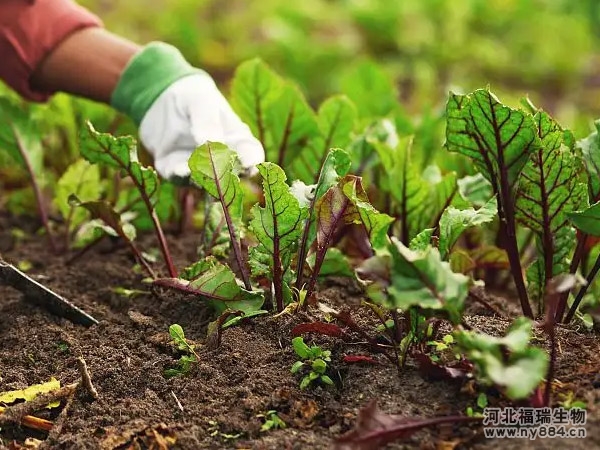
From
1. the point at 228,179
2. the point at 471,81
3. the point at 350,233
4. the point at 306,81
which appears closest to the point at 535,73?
the point at 471,81

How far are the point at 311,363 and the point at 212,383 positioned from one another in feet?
0.58

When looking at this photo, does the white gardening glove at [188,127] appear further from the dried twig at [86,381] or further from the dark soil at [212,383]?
the dried twig at [86,381]

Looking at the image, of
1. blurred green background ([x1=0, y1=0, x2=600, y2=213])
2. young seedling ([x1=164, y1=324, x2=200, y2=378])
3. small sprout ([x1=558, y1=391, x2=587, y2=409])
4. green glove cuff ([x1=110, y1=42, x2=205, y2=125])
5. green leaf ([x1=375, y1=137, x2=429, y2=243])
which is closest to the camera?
small sprout ([x1=558, y1=391, x2=587, y2=409])

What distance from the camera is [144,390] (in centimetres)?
155

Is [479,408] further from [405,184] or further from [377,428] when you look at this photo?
[405,184]

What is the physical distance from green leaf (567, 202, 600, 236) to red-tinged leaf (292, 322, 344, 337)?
46 cm

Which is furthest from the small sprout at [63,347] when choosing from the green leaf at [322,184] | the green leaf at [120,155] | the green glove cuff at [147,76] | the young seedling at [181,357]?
the green glove cuff at [147,76]

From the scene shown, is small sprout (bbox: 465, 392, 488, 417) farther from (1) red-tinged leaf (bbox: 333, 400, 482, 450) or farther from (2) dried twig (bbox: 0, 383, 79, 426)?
(2) dried twig (bbox: 0, 383, 79, 426)

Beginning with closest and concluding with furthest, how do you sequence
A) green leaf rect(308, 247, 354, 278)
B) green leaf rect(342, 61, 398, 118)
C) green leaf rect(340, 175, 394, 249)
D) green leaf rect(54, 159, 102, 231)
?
green leaf rect(340, 175, 394, 249), green leaf rect(308, 247, 354, 278), green leaf rect(54, 159, 102, 231), green leaf rect(342, 61, 398, 118)

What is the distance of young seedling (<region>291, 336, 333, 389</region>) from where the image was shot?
1499mm

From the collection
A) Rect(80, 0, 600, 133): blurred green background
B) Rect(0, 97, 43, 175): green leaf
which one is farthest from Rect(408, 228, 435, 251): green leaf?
Rect(80, 0, 600, 133): blurred green background

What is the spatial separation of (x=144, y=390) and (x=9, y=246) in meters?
0.86

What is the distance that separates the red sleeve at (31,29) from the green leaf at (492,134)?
1.08 meters

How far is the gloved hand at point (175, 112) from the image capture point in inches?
76.1
